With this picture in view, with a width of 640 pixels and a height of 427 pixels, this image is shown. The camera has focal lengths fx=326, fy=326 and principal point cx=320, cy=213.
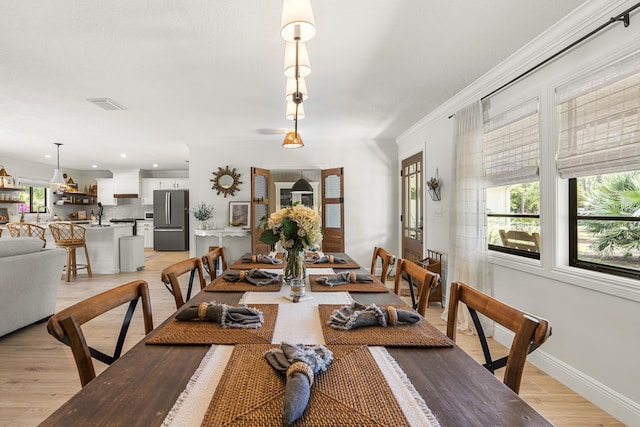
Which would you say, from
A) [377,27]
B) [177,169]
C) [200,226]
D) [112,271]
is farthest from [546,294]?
[177,169]

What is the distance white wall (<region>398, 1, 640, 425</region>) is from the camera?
1828 mm

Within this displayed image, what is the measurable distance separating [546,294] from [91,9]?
3.59m

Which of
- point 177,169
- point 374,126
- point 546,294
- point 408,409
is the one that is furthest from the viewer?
point 177,169

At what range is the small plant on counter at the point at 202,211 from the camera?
5.66 metres

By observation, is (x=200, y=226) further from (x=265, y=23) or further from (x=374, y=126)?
(x=265, y=23)

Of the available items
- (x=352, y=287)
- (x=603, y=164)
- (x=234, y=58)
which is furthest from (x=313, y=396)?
(x=234, y=58)

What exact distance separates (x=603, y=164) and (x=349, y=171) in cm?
409

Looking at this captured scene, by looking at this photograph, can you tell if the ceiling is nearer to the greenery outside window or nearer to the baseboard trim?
the greenery outside window

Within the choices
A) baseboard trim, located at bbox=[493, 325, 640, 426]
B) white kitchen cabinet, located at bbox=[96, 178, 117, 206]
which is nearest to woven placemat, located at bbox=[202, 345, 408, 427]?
baseboard trim, located at bbox=[493, 325, 640, 426]

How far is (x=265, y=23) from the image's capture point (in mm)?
2127

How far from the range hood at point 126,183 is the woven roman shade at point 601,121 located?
10.0 meters

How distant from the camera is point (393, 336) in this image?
1068 millimetres

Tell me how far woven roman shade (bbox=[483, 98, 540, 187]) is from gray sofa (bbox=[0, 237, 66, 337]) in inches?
176

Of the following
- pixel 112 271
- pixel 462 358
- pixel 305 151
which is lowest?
pixel 112 271
